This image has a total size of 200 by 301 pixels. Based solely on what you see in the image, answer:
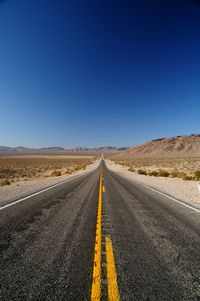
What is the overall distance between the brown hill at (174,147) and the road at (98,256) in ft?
388

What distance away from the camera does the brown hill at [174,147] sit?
404 ft

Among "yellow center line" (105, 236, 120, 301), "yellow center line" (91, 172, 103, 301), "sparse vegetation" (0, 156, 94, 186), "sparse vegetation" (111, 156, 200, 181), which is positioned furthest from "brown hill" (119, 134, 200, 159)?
"yellow center line" (105, 236, 120, 301)

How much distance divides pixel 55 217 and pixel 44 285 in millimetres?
3437

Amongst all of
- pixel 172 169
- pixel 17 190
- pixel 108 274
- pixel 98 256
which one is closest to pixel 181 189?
pixel 17 190

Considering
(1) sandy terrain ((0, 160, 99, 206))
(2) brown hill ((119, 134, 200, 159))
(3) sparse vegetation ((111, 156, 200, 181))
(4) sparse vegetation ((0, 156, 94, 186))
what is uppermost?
(2) brown hill ((119, 134, 200, 159))

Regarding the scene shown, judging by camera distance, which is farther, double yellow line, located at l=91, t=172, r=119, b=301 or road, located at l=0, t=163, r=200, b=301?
road, located at l=0, t=163, r=200, b=301

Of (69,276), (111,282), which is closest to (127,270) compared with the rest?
(111,282)

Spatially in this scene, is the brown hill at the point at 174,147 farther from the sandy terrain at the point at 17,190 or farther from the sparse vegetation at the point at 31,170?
the sandy terrain at the point at 17,190

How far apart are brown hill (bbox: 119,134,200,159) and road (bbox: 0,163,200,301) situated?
388 ft

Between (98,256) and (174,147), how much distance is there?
139721 mm

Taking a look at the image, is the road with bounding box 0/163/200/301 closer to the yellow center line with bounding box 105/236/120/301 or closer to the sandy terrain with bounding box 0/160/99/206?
the yellow center line with bounding box 105/236/120/301

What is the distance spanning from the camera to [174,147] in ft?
438

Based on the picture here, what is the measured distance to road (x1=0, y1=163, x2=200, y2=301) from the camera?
8.91 feet

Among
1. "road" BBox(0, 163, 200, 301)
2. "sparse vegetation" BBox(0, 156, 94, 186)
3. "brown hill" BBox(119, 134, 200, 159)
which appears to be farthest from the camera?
"brown hill" BBox(119, 134, 200, 159)
